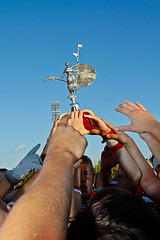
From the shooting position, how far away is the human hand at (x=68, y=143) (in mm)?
931

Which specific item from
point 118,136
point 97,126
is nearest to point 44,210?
point 97,126

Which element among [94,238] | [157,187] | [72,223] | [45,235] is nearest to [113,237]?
[94,238]

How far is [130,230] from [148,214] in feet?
0.55

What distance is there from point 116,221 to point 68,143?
0.40 metres

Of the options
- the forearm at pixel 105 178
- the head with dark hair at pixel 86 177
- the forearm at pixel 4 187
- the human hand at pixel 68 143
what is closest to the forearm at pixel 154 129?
the human hand at pixel 68 143

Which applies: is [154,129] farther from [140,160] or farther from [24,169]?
[24,169]

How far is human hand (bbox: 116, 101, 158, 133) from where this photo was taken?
1.85 m

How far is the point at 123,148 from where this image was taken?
2373mm

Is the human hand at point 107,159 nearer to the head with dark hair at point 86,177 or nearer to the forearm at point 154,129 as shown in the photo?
the forearm at point 154,129

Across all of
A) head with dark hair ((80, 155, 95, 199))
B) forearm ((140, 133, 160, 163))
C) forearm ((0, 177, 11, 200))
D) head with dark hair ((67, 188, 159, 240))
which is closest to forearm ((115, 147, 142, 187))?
forearm ((140, 133, 160, 163))

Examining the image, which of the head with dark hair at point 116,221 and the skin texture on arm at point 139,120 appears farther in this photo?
the skin texture on arm at point 139,120

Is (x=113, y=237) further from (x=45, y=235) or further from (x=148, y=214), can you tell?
(x=45, y=235)

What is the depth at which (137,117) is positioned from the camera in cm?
194

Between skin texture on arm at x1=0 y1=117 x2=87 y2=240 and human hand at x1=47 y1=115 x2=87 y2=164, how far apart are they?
5cm
